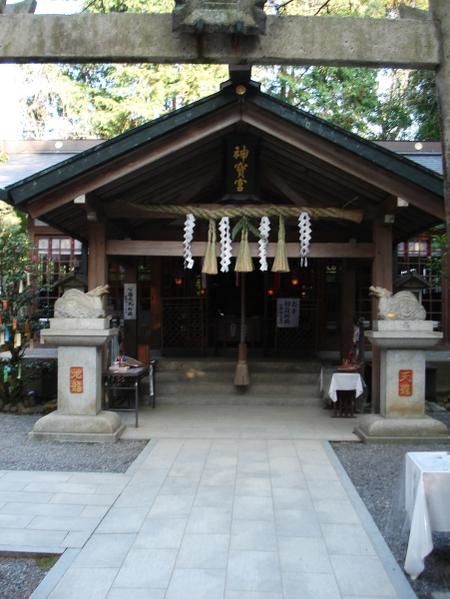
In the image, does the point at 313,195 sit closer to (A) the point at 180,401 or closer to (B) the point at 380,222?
(B) the point at 380,222

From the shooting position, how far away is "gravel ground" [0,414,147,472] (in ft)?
22.1

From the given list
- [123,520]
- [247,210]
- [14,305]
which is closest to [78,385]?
[14,305]

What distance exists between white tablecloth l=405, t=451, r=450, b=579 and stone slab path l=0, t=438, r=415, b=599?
0.73ft

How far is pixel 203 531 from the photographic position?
4750 mm

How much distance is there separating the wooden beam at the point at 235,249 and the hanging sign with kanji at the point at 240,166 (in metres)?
0.96

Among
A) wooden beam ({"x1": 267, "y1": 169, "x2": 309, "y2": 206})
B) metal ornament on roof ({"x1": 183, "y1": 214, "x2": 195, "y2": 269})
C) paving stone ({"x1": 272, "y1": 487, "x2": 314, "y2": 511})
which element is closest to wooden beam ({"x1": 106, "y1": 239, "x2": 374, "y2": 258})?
metal ornament on roof ({"x1": 183, "y1": 214, "x2": 195, "y2": 269})

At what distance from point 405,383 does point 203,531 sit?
4.47 meters

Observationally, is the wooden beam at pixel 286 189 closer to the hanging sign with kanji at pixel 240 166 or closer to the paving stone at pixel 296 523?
the hanging sign with kanji at pixel 240 166

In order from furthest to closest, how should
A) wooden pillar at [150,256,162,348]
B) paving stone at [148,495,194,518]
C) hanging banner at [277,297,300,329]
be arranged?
1. wooden pillar at [150,256,162,348]
2. hanging banner at [277,297,300,329]
3. paving stone at [148,495,194,518]

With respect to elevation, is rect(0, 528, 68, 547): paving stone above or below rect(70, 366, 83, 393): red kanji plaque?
below

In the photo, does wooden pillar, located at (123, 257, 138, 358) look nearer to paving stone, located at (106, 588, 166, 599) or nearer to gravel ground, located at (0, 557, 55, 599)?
gravel ground, located at (0, 557, 55, 599)

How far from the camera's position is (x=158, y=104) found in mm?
18312

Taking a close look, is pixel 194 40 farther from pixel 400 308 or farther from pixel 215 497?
pixel 400 308

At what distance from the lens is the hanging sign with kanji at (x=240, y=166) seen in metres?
8.79
